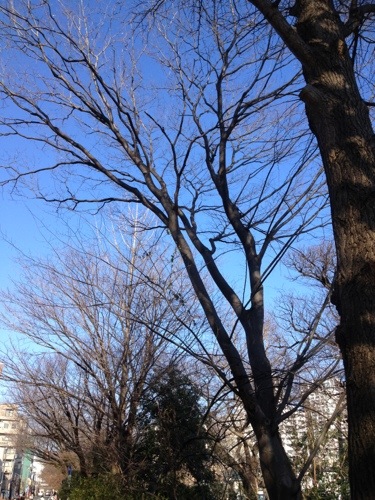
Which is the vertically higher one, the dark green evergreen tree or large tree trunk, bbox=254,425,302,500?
the dark green evergreen tree

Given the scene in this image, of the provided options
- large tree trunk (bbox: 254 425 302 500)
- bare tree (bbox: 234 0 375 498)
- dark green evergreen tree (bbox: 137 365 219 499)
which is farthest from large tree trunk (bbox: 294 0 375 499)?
dark green evergreen tree (bbox: 137 365 219 499)

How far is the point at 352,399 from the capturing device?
2.85m

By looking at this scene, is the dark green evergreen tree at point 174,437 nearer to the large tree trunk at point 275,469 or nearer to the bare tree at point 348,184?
the large tree trunk at point 275,469

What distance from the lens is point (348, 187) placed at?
3357 millimetres

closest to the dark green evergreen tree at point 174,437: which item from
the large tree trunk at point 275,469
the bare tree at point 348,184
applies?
the large tree trunk at point 275,469

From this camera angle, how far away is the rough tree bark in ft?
9.09

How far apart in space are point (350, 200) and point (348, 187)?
0.32ft

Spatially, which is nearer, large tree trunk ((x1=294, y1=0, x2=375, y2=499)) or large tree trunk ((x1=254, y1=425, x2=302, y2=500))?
large tree trunk ((x1=294, y1=0, x2=375, y2=499))

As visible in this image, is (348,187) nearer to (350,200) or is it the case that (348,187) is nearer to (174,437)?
(350,200)

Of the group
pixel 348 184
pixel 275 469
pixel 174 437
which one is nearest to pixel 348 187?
pixel 348 184

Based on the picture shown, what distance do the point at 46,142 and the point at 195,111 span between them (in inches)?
78.1

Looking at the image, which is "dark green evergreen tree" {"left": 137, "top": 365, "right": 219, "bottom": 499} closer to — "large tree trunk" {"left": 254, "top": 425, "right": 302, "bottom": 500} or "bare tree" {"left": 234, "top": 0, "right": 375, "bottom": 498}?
"large tree trunk" {"left": 254, "top": 425, "right": 302, "bottom": 500}

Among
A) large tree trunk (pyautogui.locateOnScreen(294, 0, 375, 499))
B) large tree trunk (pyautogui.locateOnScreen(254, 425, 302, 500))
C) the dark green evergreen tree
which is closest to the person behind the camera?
large tree trunk (pyautogui.locateOnScreen(294, 0, 375, 499))

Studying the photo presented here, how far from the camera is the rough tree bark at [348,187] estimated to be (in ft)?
9.09
